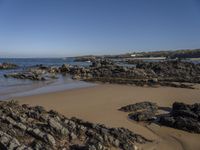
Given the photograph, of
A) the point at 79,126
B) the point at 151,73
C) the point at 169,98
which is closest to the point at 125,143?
the point at 79,126

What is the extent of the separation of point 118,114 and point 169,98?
5.11 metres

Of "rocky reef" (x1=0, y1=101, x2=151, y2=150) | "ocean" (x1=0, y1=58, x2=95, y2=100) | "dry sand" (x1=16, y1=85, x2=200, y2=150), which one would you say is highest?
"rocky reef" (x1=0, y1=101, x2=151, y2=150)

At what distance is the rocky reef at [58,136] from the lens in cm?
724

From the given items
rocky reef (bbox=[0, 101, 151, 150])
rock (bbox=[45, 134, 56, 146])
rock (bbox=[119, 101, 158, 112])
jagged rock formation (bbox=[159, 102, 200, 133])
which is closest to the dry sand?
jagged rock formation (bbox=[159, 102, 200, 133])

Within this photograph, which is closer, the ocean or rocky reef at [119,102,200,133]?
rocky reef at [119,102,200,133]

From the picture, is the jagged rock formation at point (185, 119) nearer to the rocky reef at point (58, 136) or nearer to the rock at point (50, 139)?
the rocky reef at point (58, 136)

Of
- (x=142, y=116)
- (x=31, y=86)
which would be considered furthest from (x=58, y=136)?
(x=31, y=86)

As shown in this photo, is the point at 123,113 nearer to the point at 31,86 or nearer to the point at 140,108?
the point at 140,108

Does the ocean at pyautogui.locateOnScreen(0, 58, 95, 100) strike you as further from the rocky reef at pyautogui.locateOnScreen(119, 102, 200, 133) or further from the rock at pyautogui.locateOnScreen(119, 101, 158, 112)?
the rocky reef at pyautogui.locateOnScreen(119, 102, 200, 133)

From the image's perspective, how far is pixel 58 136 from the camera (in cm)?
810

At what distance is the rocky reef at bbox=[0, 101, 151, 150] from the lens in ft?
23.8

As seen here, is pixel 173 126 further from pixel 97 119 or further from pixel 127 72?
pixel 127 72

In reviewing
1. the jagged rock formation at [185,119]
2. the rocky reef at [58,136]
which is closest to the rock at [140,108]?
the jagged rock formation at [185,119]

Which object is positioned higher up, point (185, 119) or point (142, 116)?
point (185, 119)
